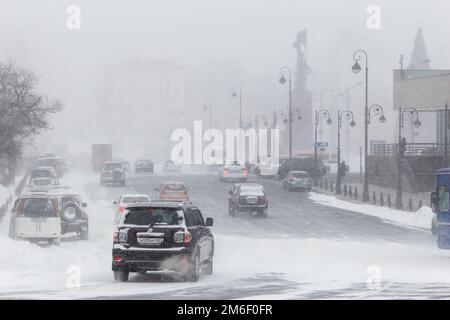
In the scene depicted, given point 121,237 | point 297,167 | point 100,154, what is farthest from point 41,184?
point 100,154

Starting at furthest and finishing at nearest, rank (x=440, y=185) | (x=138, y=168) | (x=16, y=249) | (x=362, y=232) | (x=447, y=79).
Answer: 1. (x=138, y=168)
2. (x=447, y=79)
3. (x=362, y=232)
4. (x=440, y=185)
5. (x=16, y=249)

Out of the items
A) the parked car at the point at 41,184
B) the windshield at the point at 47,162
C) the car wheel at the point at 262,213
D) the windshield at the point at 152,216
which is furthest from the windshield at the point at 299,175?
the windshield at the point at 152,216

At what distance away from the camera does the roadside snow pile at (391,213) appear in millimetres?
49838

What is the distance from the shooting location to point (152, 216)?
22.2 metres

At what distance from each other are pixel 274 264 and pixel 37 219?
372 inches

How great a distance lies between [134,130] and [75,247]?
16546cm

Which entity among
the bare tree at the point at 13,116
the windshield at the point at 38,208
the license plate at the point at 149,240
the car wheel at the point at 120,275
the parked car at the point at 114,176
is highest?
the bare tree at the point at 13,116

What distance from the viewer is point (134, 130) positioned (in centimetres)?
19925

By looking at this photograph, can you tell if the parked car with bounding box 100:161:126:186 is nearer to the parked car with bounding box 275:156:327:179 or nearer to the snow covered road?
the parked car with bounding box 275:156:327:179

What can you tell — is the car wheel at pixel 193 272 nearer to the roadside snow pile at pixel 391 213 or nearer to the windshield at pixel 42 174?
the roadside snow pile at pixel 391 213

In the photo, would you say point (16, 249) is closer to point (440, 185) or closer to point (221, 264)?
point (221, 264)

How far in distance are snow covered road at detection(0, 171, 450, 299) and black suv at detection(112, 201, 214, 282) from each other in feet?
1.23

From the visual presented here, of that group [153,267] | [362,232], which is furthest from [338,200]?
[153,267]

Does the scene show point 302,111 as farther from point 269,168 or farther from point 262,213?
point 262,213
